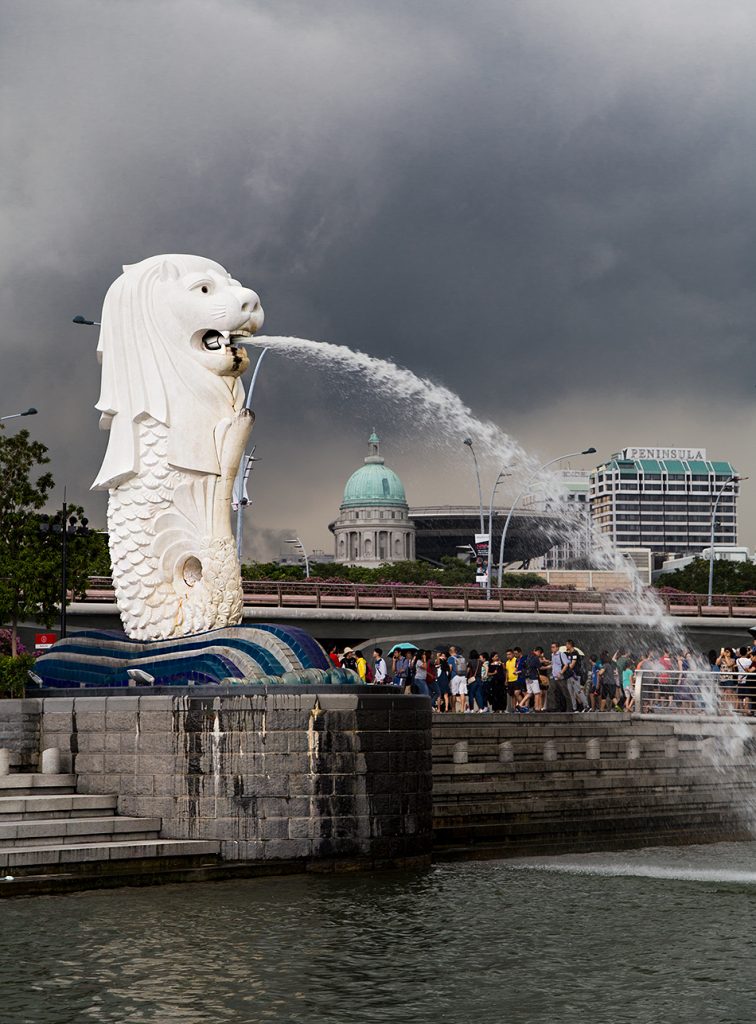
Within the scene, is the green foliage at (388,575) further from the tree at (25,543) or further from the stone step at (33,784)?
the stone step at (33,784)

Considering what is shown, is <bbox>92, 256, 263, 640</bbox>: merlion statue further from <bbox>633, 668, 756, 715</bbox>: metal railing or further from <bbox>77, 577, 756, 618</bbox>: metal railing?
<bbox>77, 577, 756, 618</bbox>: metal railing

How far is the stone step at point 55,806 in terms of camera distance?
18.4 m

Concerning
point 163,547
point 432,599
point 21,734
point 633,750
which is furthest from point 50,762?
point 432,599

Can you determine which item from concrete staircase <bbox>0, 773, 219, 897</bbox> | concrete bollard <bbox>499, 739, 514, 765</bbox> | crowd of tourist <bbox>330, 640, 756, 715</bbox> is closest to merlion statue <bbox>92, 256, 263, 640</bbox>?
concrete staircase <bbox>0, 773, 219, 897</bbox>

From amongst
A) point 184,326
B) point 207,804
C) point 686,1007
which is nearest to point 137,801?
point 207,804

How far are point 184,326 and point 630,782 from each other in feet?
37.1

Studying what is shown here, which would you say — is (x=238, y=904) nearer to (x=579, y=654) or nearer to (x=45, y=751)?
(x=45, y=751)

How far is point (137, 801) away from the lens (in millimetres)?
19391

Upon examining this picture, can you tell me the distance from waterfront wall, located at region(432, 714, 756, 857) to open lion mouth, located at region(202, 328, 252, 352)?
705cm

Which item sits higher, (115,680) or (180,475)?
(180,475)

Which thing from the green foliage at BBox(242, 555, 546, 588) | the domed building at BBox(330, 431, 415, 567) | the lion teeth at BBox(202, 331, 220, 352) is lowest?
the lion teeth at BBox(202, 331, 220, 352)

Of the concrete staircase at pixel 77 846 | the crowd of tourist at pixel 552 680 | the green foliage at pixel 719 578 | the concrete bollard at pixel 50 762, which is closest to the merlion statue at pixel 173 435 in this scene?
the concrete bollard at pixel 50 762

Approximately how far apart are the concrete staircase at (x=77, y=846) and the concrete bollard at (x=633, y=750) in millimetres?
10538

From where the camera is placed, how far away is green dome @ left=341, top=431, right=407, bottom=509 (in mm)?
137875
